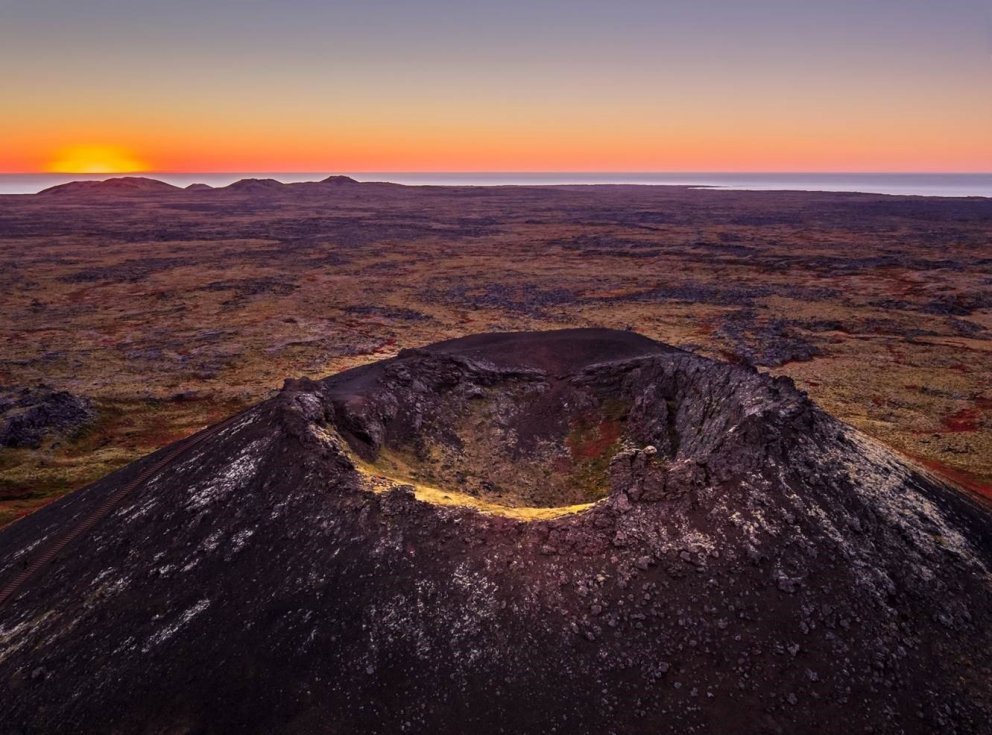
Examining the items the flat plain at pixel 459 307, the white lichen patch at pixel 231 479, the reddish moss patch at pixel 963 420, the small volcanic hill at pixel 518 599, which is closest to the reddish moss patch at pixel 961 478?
the flat plain at pixel 459 307

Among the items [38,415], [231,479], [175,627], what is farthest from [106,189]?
[175,627]

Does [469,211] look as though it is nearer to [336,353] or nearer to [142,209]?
[142,209]

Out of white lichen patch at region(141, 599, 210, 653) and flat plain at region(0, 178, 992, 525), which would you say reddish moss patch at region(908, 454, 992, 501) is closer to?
flat plain at region(0, 178, 992, 525)

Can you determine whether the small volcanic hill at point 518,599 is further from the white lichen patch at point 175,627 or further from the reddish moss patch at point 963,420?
the reddish moss patch at point 963,420

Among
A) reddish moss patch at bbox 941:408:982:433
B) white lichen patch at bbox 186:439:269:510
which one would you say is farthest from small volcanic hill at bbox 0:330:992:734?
reddish moss patch at bbox 941:408:982:433

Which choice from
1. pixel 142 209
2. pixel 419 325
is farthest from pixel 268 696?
pixel 142 209
